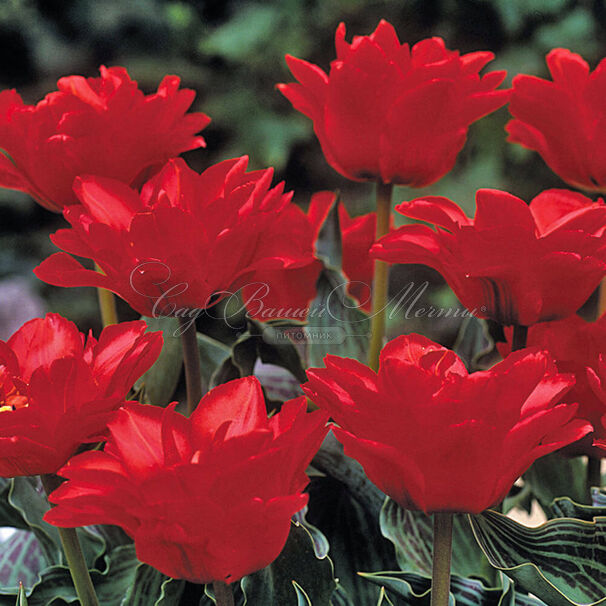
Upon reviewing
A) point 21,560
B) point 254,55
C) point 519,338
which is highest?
point 519,338

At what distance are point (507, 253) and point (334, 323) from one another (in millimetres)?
135

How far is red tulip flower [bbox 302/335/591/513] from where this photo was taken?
19cm

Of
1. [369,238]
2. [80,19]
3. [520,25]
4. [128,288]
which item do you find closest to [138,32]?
[80,19]

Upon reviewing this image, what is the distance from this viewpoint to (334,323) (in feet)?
1.20

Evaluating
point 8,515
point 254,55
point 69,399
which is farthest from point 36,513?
point 254,55

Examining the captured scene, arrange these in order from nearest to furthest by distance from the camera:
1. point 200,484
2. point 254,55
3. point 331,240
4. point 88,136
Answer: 1. point 200,484
2. point 88,136
3. point 331,240
4. point 254,55

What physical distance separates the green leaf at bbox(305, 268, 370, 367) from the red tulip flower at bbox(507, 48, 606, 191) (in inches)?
4.0

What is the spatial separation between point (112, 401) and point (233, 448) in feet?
0.15

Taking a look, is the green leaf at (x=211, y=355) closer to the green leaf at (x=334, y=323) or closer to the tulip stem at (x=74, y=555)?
the green leaf at (x=334, y=323)

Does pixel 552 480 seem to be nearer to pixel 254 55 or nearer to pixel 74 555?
pixel 74 555

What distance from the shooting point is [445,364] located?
213mm

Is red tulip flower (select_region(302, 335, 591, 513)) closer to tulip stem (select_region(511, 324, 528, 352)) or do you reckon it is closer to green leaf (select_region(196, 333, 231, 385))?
tulip stem (select_region(511, 324, 528, 352))

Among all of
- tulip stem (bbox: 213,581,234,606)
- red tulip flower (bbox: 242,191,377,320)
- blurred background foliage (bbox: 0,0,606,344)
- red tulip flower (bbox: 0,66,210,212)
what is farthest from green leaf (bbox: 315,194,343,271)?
blurred background foliage (bbox: 0,0,606,344)

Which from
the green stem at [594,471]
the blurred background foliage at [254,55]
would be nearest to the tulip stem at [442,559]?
the green stem at [594,471]
